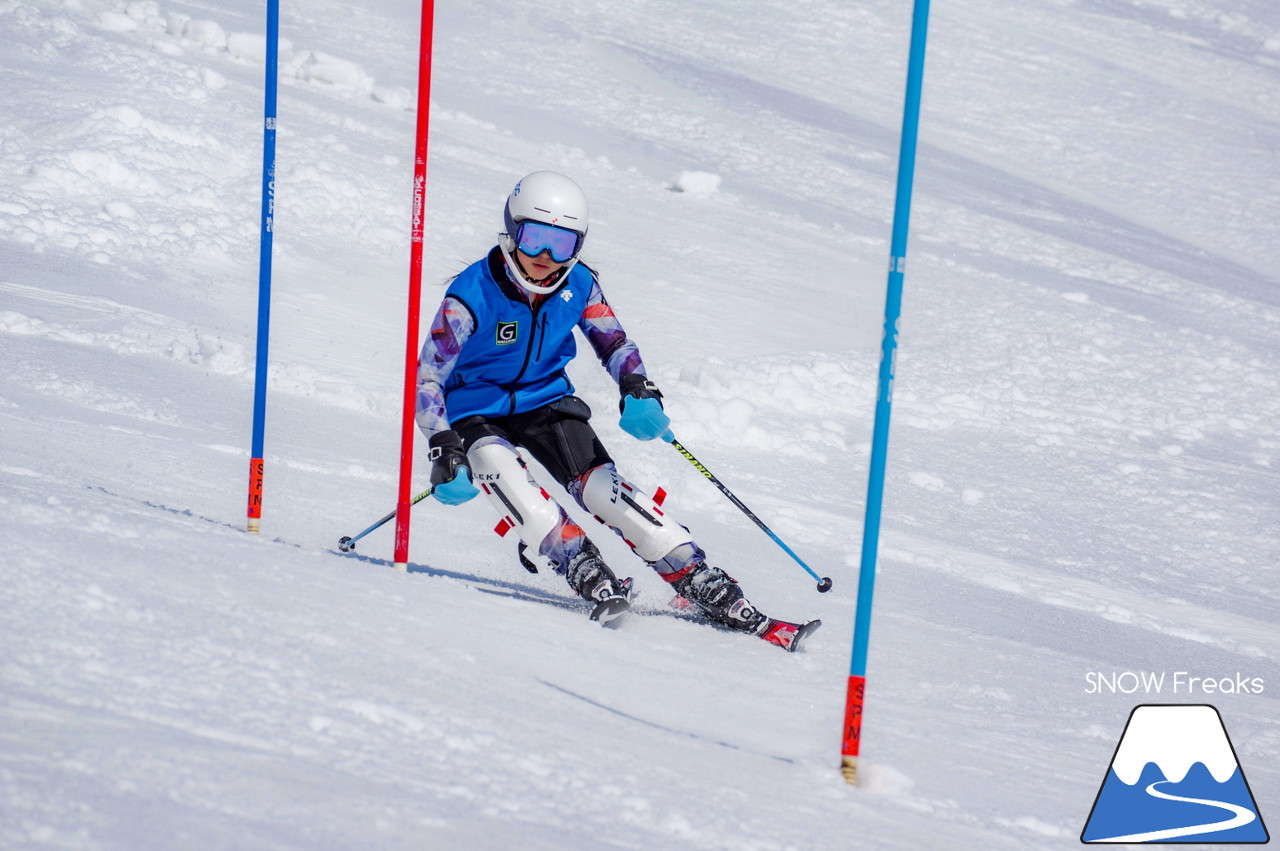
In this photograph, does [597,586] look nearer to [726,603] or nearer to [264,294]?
[726,603]

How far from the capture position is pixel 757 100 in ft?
58.0

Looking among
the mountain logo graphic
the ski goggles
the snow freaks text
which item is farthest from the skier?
the snow freaks text

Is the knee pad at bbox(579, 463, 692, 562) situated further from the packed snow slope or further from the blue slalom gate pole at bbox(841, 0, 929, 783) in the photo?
the blue slalom gate pole at bbox(841, 0, 929, 783)

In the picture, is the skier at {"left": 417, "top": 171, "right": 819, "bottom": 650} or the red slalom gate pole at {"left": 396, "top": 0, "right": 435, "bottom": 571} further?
the skier at {"left": 417, "top": 171, "right": 819, "bottom": 650}

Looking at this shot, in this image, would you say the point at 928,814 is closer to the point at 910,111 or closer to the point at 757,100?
the point at 910,111

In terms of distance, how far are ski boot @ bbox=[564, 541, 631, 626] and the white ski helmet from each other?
1.00m

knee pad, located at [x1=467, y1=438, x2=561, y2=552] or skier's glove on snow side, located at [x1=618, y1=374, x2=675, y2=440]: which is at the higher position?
skier's glove on snow side, located at [x1=618, y1=374, x2=675, y2=440]

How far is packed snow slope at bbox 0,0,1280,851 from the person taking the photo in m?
2.66

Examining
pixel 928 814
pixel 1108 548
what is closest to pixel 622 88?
pixel 1108 548

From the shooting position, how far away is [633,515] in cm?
459

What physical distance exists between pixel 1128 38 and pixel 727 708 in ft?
79.7

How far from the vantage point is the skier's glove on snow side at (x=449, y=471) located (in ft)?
13.6

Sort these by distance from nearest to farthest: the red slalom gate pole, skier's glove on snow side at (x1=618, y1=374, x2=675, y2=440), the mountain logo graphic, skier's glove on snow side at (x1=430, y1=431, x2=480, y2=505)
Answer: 1. the mountain logo graphic
2. the red slalom gate pole
3. skier's glove on snow side at (x1=430, y1=431, x2=480, y2=505)
4. skier's glove on snow side at (x1=618, y1=374, x2=675, y2=440)

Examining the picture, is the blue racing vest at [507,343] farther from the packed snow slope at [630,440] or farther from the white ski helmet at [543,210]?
the packed snow slope at [630,440]
